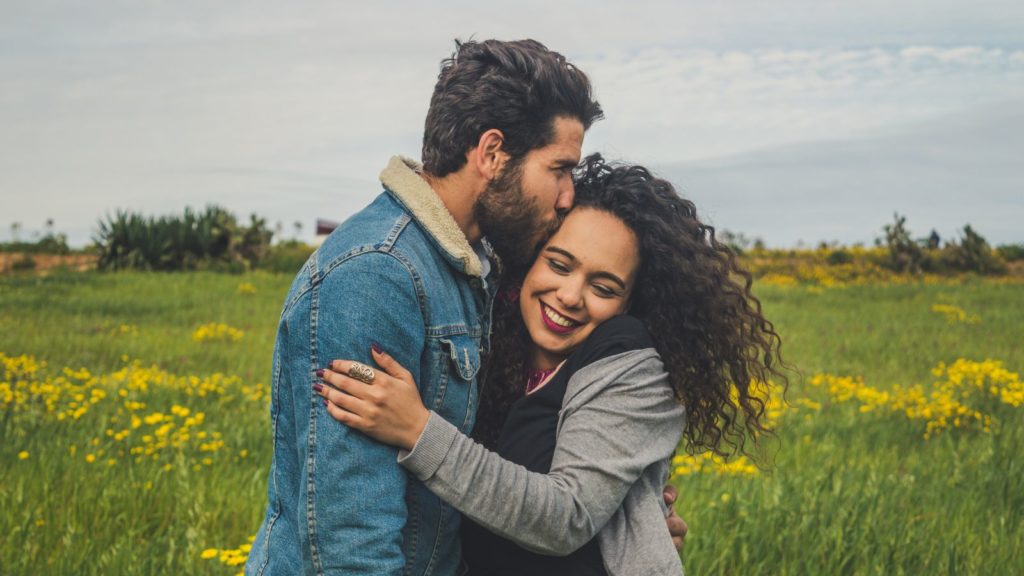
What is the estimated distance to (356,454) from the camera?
7.16 feet

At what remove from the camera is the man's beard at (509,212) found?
259 centimetres

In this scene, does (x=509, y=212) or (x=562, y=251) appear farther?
(x=562, y=251)

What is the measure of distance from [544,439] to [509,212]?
0.64 m

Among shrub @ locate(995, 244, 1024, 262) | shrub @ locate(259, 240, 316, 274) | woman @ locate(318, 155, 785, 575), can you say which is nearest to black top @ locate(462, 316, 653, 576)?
woman @ locate(318, 155, 785, 575)

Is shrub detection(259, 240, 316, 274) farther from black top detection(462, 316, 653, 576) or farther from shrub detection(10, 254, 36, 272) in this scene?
black top detection(462, 316, 653, 576)

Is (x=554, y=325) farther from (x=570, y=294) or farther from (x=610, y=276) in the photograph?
(x=610, y=276)

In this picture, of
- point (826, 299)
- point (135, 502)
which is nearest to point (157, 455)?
point (135, 502)

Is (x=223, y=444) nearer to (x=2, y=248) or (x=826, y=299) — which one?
(x=826, y=299)

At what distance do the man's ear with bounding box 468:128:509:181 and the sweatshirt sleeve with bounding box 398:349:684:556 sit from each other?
60 cm

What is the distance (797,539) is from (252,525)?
2767 mm

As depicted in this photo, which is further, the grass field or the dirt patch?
the dirt patch

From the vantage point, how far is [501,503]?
7.40 feet

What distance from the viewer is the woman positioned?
7.34 ft

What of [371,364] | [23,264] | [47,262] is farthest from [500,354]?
[47,262]
